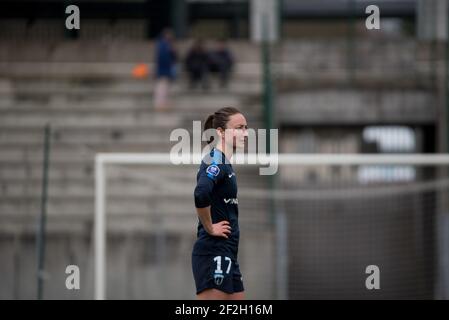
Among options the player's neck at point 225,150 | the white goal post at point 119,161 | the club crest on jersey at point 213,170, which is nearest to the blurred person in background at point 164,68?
the white goal post at point 119,161

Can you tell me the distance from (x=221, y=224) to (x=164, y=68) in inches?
365

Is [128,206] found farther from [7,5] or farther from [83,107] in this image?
[7,5]

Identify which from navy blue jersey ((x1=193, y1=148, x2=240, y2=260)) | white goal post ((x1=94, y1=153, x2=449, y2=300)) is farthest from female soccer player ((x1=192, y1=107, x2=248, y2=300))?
white goal post ((x1=94, y1=153, x2=449, y2=300))

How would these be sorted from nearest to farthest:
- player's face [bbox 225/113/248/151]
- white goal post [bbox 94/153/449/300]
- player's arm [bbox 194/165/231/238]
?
player's arm [bbox 194/165/231/238], player's face [bbox 225/113/248/151], white goal post [bbox 94/153/449/300]

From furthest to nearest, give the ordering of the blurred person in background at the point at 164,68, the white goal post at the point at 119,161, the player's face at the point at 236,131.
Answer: the blurred person in background at the point at 164,68
the white goal post at the point at 119,161
the player's face at the point at 236,131

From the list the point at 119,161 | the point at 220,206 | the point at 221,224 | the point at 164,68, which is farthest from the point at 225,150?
the point at 164,68

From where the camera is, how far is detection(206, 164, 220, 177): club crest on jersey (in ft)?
19.4

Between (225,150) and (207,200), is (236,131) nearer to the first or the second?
(225,150)

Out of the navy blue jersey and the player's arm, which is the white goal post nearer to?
the navy blue jersey

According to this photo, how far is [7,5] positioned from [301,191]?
621 centimetres

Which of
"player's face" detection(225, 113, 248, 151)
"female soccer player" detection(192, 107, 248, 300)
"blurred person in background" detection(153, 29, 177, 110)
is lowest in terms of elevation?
"female soccer player" detection(192, 107, 248, 300)

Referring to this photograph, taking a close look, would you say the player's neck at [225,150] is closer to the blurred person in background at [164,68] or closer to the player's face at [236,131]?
Answer: the player's face at [236,131]

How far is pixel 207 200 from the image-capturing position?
19.2 ft

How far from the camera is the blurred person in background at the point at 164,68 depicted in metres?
15.0
